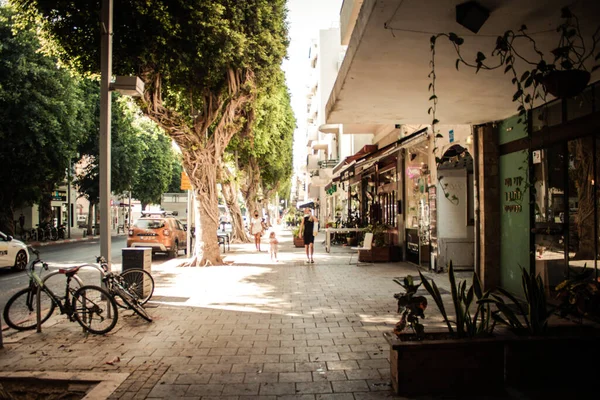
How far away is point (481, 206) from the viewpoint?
348 inches

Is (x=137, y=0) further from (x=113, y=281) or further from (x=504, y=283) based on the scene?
(x=504, y=283)

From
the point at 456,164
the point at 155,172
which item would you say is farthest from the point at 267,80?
the point at 155,172

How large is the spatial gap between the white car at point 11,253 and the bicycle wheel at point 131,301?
27.9ft

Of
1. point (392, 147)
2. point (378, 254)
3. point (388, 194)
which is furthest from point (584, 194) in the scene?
point (388, 194)

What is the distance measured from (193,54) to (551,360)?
10686 millimetres

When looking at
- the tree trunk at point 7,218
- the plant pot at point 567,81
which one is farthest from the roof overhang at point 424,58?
the tree trunk at point 7,218

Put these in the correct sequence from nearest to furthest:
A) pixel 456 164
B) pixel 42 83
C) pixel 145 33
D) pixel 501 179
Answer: pixel 501 179 → pixel 145 33 → pixel 456 164 → pixel 42 83

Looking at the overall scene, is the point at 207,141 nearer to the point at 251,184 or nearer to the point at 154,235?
the point at 154,235

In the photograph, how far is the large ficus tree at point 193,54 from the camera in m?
10.8

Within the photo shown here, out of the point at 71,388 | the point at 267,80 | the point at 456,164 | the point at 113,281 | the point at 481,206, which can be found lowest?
the point at 71,388

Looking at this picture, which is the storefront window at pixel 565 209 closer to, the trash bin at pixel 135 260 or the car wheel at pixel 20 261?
the trash bin at pixel 135 260

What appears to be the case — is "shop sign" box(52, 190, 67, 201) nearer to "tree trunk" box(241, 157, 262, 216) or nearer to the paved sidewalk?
"tree trunk" box(241, 157, 262, 216)

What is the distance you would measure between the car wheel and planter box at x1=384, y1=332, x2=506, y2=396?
1376 centimetres

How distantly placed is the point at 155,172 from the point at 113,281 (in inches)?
1670
